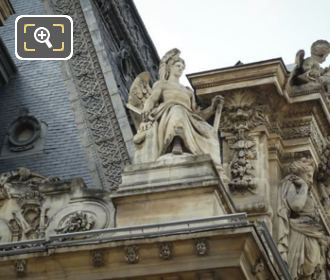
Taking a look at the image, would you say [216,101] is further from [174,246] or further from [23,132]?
[23,132]

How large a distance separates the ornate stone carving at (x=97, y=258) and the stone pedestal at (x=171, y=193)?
79 centimetres

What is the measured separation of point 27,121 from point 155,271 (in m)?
7.81

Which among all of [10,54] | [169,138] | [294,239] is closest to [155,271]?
[169,138]

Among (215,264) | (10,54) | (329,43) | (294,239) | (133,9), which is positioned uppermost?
(133,9)

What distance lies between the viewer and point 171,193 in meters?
19.0

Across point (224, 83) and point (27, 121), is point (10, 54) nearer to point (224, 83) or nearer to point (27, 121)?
point (27, 121)

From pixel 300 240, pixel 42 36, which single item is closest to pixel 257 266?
pixel 300 240

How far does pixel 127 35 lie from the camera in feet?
96.0

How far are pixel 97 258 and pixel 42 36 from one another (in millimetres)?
3615

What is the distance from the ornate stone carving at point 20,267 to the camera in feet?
61.5

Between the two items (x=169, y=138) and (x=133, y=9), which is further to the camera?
(x=133, y=9)

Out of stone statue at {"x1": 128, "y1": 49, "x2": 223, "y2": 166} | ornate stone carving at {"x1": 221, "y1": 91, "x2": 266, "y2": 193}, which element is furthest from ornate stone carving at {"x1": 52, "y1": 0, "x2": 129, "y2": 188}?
stone statue at {"x1": 128, "y1": 49, "x2": 223, "y2": 166}

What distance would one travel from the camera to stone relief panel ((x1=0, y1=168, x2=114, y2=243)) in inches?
774

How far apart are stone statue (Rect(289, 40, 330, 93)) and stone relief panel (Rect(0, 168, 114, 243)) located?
431 cm
